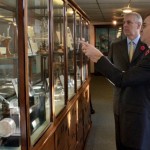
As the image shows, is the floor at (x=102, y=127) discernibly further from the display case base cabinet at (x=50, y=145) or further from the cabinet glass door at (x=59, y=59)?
the display case base cabinet at (x=50, y=145)

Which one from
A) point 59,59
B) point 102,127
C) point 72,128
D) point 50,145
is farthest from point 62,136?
point 102,127

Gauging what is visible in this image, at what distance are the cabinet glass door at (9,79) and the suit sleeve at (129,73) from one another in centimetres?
68

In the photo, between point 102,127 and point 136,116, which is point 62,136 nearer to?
point 136,116

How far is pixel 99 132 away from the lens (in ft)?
15.9

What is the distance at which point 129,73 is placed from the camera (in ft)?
6.89

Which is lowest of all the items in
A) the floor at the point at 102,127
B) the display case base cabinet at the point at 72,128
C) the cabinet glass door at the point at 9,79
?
the floor at the point at 102,127

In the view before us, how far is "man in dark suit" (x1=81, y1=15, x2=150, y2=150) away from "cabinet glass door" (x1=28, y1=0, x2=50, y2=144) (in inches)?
13.3

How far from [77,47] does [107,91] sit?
5928mm

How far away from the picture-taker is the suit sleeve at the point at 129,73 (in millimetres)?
2062

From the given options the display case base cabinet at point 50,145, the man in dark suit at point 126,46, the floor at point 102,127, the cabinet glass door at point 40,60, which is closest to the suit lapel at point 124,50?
the man in dark suit at point 126,46

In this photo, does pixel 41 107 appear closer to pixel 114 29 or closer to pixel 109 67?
pixel 109 67

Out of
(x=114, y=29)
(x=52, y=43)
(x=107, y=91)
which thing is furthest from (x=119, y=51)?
(x=114, y=29)

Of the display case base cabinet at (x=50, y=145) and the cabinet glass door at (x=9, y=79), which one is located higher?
the cabinet glass door at (x=9, y=79)

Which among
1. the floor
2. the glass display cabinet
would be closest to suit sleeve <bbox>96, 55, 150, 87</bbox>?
the glass display cabinet
